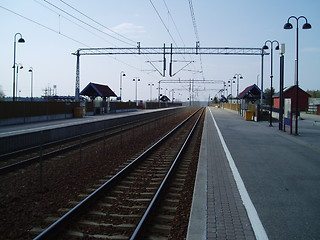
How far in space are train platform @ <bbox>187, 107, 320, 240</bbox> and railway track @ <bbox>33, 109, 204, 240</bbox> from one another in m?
0.61

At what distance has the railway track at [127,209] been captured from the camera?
204 inches

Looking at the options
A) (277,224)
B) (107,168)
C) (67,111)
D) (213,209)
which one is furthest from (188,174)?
(67,111)

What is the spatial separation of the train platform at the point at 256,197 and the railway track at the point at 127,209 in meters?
0.61

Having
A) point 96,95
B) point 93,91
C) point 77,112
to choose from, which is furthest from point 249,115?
point 93,91

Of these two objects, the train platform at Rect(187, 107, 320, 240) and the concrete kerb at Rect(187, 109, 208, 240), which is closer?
the concrete kerb at Rect(187, 109, 208, 240)

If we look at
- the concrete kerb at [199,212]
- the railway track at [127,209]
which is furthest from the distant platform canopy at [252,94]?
the concrete kerb at [199,212]

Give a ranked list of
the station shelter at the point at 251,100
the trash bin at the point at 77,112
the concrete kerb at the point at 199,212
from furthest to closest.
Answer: the station shelter at the point at 251,100
the trash bin at the point at 77,112
the concrete kerb at the point at 199,212

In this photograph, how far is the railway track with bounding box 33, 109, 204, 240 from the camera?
518cm

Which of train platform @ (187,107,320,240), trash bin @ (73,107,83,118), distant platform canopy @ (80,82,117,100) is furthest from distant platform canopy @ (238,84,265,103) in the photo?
train platform @ (187,107,320,240)

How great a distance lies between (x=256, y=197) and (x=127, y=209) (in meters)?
2.77

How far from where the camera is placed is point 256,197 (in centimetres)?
678

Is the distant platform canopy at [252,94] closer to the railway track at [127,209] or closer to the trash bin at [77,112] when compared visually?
the trash bin at [77,112]

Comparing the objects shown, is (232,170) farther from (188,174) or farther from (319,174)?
(319,174)

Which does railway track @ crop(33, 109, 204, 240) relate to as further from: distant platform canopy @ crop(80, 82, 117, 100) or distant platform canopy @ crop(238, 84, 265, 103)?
distant platform canopy @ crop(80, 82, 117, 100)
